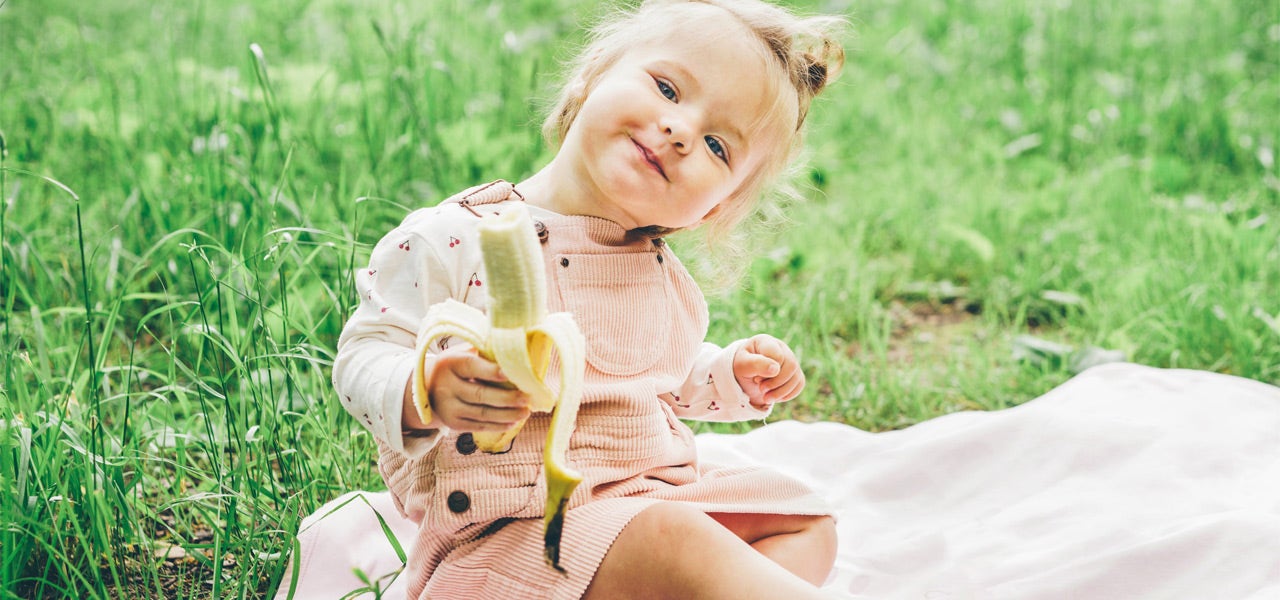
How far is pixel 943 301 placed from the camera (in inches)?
116

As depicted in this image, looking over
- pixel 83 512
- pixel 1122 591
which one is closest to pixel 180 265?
pixel 83 512

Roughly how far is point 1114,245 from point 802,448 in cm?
130

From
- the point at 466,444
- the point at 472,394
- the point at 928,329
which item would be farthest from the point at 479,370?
the point at 928,329

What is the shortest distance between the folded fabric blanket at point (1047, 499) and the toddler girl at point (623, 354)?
26 cm

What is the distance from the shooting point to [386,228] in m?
2.47

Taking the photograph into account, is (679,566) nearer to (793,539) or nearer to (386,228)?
(793,539)

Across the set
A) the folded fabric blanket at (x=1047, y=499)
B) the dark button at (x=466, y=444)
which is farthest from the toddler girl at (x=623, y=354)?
the folded fabric blanket at (x=1047, y=499)

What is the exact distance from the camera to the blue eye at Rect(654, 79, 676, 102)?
149cm

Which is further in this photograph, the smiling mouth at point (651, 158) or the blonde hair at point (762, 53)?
the blonde hair at point (762, 53)

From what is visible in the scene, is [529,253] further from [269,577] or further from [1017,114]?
[1017,114]

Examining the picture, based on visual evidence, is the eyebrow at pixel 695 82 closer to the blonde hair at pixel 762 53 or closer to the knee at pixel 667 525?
the blonde hair at pixel 762 53

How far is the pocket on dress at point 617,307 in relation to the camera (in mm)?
1460

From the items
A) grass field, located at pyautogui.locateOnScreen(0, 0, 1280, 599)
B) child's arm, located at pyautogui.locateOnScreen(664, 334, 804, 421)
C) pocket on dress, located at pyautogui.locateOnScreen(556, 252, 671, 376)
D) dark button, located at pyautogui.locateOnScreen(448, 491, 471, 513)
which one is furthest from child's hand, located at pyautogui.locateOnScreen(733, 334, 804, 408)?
grass field, located at pyautogui.locateOnScreen(0, 0, 1280, 599)

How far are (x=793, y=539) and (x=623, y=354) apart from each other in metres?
0.38
